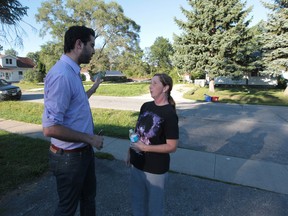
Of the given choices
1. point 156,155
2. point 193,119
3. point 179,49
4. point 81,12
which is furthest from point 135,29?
point 156,155

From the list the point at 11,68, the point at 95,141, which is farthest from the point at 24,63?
the point at 95,141

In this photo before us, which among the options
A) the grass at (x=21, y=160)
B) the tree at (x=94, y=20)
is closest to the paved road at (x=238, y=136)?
the grass at (x=21, y=160)

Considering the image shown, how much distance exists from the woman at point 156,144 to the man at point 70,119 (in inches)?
21.7

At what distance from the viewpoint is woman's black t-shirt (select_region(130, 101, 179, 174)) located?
2.29 meters

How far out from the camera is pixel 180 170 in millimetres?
4543

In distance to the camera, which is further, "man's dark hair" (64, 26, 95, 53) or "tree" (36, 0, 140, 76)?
"tree" (36, 0, 140, 76)

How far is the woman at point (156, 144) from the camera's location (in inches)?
→ 90.4

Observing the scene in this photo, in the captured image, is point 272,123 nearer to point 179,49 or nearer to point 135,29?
point 179,49

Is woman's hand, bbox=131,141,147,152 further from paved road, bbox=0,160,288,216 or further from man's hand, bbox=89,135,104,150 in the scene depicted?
paved road, bbox=0,160,288,216

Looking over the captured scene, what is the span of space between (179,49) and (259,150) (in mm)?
15515

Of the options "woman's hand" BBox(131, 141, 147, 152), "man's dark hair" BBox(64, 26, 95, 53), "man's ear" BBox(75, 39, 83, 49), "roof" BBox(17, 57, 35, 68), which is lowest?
"woman's hand" BBox(131, 141, 147, 152)

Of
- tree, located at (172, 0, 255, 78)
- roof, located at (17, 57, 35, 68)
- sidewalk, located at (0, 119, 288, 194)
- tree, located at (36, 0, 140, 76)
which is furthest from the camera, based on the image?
roof, located at (17, 57, 35, 68)

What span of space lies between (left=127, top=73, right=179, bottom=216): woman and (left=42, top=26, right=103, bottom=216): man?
0.55 m

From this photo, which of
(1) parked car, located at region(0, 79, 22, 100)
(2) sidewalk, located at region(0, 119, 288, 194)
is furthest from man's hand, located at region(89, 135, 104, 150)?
(1) parked car, located at region(0, 79, 22, 100)
